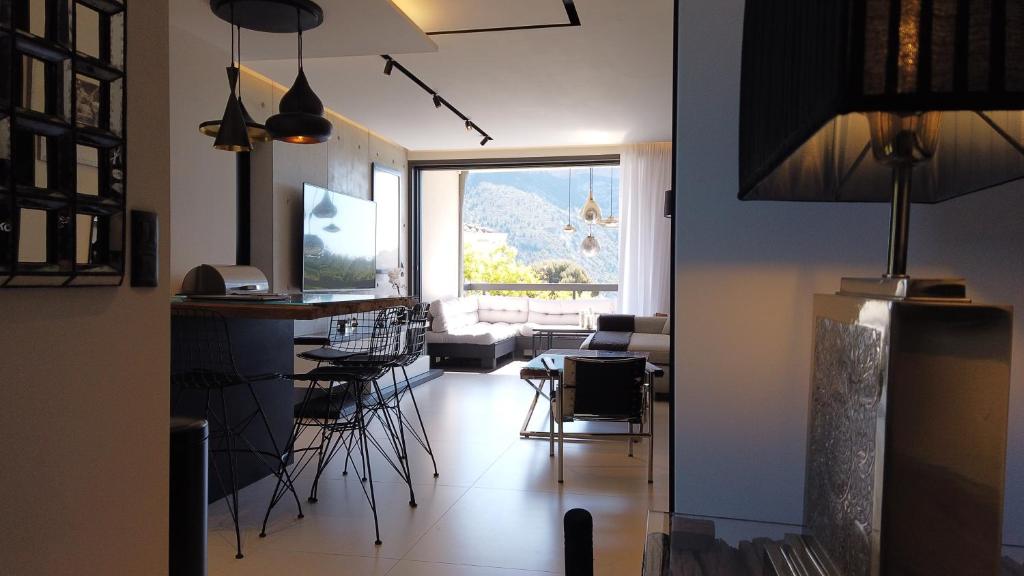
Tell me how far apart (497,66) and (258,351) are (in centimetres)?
299

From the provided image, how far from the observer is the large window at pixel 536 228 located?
12.5 m

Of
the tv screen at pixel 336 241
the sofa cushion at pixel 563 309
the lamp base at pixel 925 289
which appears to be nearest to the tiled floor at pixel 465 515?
the lamp base at pixel 925 289

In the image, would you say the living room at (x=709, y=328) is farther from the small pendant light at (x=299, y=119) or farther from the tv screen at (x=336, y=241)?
the tv screen at (x=336, y=241)

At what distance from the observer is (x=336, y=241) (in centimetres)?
693

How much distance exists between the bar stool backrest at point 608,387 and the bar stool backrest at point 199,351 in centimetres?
179

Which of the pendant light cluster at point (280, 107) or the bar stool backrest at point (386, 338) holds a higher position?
the pendant light cluster at point (280, 107)

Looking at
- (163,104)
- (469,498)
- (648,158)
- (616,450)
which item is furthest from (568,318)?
(163,104)

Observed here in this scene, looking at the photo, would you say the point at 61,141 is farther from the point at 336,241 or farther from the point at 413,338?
the point at 336,241

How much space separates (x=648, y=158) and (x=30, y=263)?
27.5 feet

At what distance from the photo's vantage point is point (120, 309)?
4.38ft

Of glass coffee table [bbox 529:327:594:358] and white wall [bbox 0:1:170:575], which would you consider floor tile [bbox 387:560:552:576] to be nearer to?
white wall [bbox 0:1:170:575]

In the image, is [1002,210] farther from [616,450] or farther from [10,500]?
[616,450]

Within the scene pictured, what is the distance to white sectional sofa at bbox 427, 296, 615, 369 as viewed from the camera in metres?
8.65

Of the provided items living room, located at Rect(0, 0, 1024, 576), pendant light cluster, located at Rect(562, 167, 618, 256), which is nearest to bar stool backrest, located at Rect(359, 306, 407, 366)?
living room, located at Rect(0, 0, 1024, 576)
